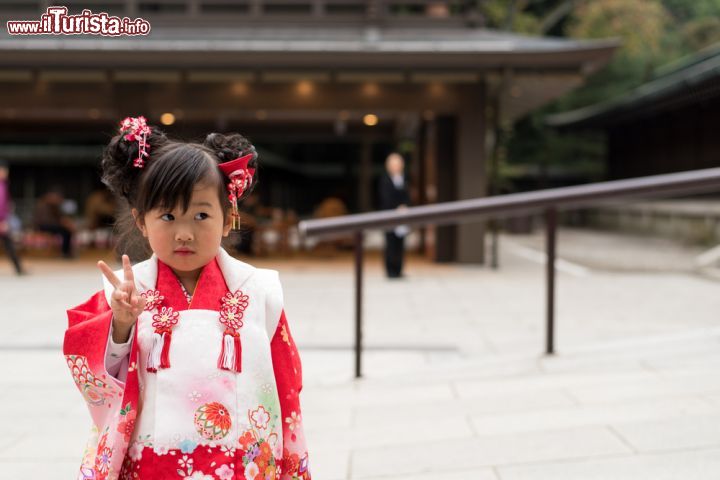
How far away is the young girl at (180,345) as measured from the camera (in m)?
1.58

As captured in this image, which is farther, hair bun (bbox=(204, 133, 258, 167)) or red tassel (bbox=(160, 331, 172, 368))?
hair bun (bbox=(204, 133, 258, 167))

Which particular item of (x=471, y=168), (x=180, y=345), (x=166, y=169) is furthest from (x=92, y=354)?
(x=471, y=168)

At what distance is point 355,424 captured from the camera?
129 inches

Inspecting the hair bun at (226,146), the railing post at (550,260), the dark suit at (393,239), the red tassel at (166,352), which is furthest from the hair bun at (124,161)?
the dark suit at (393,239)

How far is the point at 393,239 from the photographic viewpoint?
941 centimetres

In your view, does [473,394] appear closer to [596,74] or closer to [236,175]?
[236,175]

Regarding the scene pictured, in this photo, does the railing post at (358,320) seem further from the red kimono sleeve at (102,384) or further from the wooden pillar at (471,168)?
the wooden pillar at (471,168)

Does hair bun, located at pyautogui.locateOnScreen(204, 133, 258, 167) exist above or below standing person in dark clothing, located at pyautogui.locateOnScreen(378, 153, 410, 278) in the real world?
above

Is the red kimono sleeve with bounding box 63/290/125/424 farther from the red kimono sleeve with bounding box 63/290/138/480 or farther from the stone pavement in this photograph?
the stone pavement

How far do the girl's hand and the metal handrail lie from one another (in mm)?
2634

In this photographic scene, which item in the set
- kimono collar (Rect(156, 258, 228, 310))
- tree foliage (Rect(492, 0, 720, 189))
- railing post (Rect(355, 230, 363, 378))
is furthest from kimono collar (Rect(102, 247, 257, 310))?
tree foliage (Rect(492, 0, 720, 189))

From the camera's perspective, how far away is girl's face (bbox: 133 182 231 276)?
1629 mm

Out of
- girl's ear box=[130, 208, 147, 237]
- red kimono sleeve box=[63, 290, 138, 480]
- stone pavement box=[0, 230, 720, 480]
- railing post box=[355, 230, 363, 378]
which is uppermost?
girl's ear box=[130, 208, 147, 237]

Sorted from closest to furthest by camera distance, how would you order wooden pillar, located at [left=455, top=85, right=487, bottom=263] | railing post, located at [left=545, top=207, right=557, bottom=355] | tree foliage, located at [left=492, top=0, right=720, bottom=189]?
1. railing post, located at [left=545, top=207, right=557, bottom=355]
2. wooden pillar, located at [left=455, top=85, right=487, bottom=263]
3. tree foliage, located at [left=492, top=0, right=720, bottom=189]
